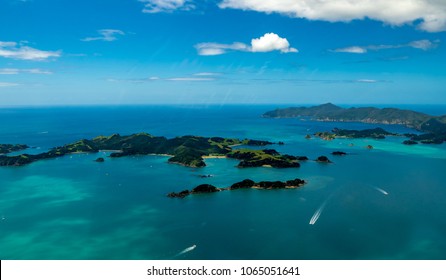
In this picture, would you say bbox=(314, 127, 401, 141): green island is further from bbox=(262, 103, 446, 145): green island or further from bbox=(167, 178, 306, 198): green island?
bbox=(167, 178, 306, 198): green island

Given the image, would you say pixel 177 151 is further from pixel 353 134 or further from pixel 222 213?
pixel 353 134

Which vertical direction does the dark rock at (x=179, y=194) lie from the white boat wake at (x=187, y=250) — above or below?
above

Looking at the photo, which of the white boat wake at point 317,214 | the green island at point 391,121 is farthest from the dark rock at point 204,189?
the green island at point 391,121

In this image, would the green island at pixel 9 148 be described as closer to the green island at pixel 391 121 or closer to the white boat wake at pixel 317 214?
the white boat wake at pixel 317 214

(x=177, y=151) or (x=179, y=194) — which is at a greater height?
(x=177, y=151)

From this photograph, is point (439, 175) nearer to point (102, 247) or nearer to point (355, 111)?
point (102, 247)

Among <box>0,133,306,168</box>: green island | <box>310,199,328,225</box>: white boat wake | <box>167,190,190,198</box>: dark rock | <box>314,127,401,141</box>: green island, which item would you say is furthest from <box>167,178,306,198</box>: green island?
<box>314,127,401,141</box>: green island

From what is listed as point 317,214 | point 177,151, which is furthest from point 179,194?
point 177,151
